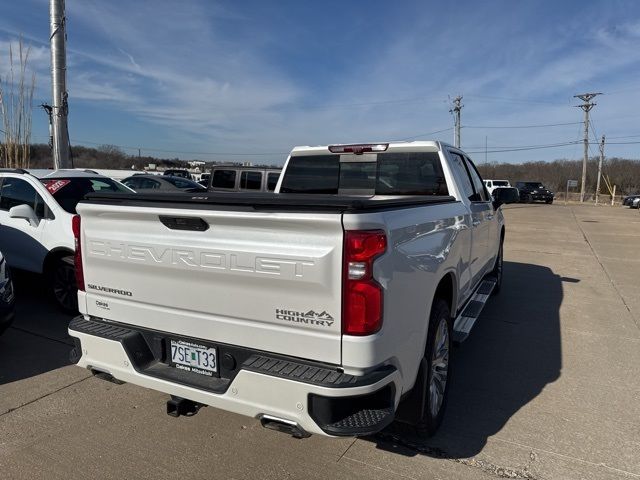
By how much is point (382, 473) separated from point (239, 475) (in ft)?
2.79

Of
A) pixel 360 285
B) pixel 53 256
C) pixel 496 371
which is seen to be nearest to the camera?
pixel 360 285

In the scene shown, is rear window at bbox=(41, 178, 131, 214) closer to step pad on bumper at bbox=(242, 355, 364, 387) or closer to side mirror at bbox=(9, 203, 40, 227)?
side mirror at bbox=(9, 203, 40, 227)

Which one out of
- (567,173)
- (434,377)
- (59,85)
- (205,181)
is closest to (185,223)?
(434,377)

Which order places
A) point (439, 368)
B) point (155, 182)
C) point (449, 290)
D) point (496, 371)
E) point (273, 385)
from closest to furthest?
point (273, 385) → point (439, 368) → point (449, 290) → point (496, 371) → point (155, 182)

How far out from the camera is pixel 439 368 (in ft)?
11.2

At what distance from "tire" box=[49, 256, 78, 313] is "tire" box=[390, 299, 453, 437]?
13.7ft

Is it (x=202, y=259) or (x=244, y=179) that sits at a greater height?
→ (x=244, y=179)

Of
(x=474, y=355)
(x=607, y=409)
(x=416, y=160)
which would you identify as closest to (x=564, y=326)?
(x=474, y=355)

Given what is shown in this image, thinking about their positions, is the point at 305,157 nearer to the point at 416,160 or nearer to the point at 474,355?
the point at 416,160

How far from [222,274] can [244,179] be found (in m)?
7.15

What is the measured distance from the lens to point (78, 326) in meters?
3.13

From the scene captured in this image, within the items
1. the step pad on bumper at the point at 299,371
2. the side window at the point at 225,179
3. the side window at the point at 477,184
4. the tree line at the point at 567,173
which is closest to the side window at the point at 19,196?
the side window at the point at 225,179

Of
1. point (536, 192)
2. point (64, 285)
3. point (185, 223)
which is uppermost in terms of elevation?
point (536, 192)

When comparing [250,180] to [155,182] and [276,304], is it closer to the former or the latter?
[276,304]
